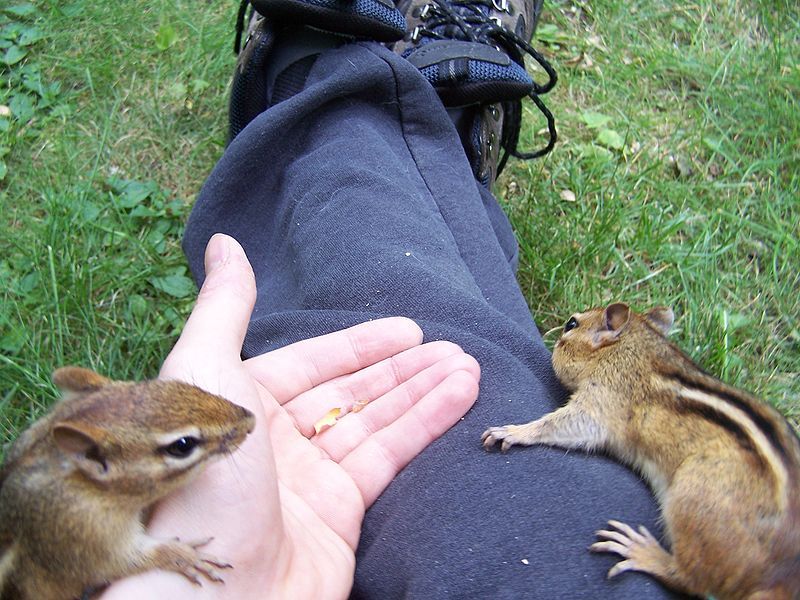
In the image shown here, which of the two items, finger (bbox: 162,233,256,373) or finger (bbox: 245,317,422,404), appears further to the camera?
finger (bbox: 245,317,422,404)

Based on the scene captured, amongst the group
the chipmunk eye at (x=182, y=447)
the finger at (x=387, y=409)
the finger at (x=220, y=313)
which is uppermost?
the finger at (x=220, y=313)

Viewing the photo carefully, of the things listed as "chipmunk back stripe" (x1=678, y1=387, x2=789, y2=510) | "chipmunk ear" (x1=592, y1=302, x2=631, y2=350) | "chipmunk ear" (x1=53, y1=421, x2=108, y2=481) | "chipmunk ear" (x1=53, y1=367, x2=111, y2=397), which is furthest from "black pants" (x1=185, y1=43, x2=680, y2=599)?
"chipmunk ear" (x1=53, y1=421, x2=108, y2=481)

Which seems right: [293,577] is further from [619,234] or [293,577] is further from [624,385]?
[619,234]

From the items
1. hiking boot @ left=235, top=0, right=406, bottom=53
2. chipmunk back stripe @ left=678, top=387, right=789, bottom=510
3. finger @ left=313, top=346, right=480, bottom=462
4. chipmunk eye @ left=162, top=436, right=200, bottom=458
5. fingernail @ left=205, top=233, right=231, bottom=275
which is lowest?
finger @ left=313, top=346, right=480, bottom=462

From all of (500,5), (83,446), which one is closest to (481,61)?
(500,5)

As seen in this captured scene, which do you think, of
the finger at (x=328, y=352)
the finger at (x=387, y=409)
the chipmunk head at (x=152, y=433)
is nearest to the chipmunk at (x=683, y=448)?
the finger at (x=387, y=409)

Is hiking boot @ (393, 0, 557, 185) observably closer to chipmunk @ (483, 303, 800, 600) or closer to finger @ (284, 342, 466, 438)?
chipmunk @ (483, 303, 800, 600)

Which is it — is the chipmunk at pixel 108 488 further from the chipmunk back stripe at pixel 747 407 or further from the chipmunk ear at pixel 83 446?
the chipmunk back stripe at pixel 747 407
